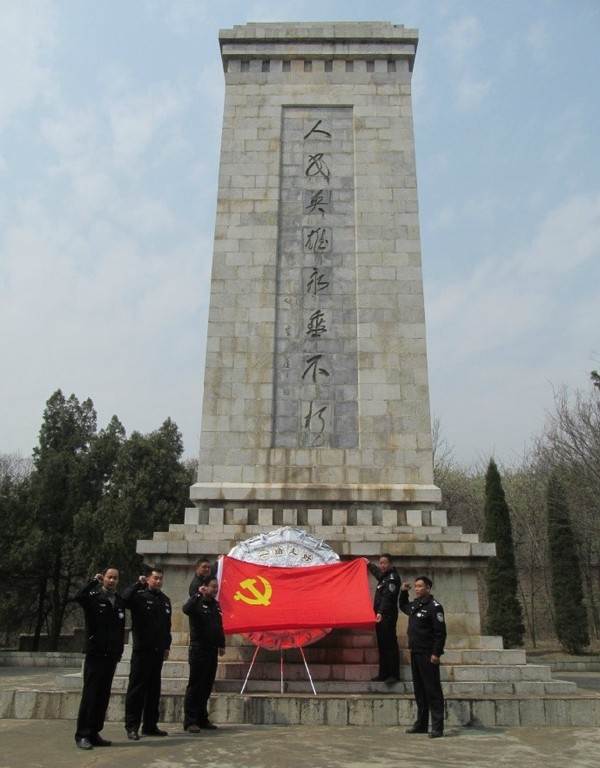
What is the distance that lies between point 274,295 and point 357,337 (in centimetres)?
139

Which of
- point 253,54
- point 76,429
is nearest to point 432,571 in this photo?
point 253,54

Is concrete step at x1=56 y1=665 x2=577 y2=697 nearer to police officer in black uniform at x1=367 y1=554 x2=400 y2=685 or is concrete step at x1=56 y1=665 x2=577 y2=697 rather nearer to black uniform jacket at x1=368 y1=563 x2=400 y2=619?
police officer in black uniform at x1=367 y1=554 x2=400 y2=685

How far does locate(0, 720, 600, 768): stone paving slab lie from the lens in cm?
461

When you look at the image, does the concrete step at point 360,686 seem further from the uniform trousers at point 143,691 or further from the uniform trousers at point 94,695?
the uniform trousers at point 94,695

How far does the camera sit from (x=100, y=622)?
18.0 ft

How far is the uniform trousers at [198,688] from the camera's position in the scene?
19.0 feet

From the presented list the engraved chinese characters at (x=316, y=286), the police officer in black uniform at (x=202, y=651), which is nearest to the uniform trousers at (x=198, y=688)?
the police officer in black uniform at (x=202, y=651)

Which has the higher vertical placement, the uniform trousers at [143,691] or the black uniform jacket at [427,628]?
the black uniform jacket at [427,628]

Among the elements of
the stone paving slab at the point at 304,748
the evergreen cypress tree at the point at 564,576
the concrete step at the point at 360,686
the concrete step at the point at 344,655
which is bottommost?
the stone paving slab at the point at 304,748

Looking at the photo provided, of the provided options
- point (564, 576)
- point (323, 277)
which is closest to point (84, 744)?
point (323, 277)

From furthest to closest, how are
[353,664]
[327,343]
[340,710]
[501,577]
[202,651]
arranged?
1. [501,577]
2. [327,343]
3. [353,664]
4. [340,710]
5. [202,651]

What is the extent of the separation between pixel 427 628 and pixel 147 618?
2.40m

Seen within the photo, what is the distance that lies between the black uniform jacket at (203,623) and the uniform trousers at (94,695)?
2.55 feet

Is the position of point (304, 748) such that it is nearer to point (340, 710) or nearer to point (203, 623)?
point (340, 710)
